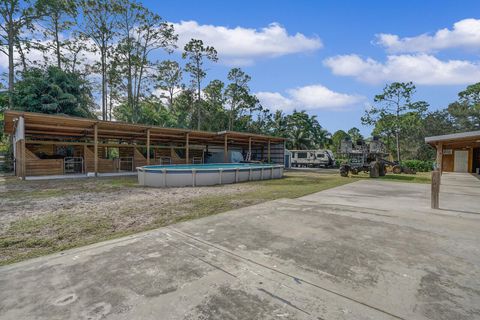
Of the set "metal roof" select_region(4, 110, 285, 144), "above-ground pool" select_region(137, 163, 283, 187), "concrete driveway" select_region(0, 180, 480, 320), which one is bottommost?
"concrete driveway" select_region(0, 180, 480, 320)

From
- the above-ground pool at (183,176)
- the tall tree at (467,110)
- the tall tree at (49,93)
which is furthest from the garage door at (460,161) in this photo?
the tall tree at (49,93)

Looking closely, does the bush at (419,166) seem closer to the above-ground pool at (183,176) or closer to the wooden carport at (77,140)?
the wooden carport at (77,140)

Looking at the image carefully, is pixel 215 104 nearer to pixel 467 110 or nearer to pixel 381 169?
pixel 381 169

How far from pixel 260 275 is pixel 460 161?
23700 millimetres

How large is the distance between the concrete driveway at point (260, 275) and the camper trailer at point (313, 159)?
2245 centimetres

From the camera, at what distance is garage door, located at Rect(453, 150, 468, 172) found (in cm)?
1833

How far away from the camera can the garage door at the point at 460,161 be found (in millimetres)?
18328

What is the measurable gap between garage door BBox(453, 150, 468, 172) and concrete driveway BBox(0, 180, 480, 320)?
19876 mm

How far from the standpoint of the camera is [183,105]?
A: 28.8m

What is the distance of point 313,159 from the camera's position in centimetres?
2642

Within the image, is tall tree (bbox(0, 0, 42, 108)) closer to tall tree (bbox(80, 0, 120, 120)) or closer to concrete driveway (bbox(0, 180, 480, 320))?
tall tree (bbox(80, 0, 120, 120))

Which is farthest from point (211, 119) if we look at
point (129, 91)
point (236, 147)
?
point (129, 91)

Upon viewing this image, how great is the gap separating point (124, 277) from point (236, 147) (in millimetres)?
23688

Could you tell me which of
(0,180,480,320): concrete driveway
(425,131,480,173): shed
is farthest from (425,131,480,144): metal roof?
(0,180,480,320): concrete driveway
